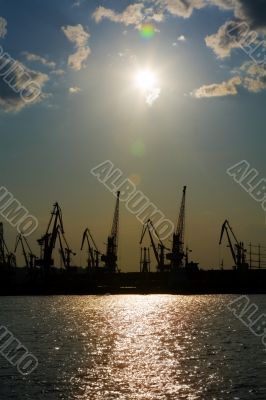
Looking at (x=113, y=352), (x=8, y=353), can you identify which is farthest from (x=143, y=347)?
(x=8, y=353)

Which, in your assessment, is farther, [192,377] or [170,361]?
[170,361]

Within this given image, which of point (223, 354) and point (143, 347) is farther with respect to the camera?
point (143, 347)

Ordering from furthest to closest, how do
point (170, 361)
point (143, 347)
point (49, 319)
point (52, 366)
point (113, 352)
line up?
point (49, 319), point (143, 347), point (113, 352), point (170, 361), point (52, 366)

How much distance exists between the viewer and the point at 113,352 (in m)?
54.1

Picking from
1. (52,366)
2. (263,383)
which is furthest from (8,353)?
(263,383)

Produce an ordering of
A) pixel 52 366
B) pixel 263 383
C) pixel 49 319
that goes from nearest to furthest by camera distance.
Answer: pixel 263 383, pixel 52 366, pixel 49 319

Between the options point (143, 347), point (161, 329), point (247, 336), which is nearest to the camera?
point (143, 347)

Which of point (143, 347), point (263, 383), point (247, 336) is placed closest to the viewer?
point (263, 383)

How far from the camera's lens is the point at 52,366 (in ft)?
146

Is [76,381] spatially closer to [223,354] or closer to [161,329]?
[223,354]

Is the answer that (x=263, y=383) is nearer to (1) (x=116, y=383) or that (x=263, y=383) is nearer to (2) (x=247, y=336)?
(1) (x=116, y=383)

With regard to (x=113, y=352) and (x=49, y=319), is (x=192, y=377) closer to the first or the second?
(x=113, y=352)

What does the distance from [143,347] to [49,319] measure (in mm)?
38206

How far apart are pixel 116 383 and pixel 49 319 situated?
56.4m
